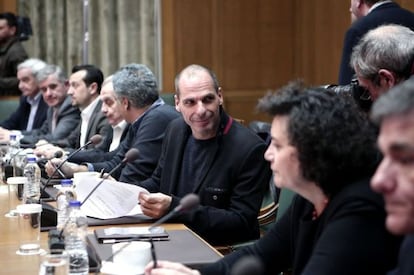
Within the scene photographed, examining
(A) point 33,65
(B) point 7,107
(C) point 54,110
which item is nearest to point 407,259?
(C) point 54,110

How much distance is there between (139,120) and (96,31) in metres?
3.42

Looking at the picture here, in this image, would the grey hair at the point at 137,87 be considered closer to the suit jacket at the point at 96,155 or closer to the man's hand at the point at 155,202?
the suit jacket at the point at 96,155

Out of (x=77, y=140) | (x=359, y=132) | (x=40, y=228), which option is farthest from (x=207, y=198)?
(x=77, y=140)

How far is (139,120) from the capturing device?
4.09 metres

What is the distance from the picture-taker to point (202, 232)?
112 inches

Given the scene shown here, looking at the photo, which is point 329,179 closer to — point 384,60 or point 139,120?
point 384,60

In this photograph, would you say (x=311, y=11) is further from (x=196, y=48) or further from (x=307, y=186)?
(x=307, y=186)

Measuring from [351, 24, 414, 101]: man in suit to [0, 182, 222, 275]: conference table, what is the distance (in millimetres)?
725

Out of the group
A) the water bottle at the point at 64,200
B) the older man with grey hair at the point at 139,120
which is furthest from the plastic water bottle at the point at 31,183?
the older man with grey hair at the point at 139,120

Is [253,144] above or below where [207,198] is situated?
above

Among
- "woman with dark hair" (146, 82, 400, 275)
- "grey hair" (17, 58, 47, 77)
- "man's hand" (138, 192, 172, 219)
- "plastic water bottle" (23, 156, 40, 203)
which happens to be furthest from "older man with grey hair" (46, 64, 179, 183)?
"grey hair" (17, 58, 47, 77)

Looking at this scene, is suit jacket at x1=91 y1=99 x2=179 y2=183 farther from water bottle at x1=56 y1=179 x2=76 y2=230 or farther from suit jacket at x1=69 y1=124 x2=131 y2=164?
water bottle at x1=56 y1=179 x2=76 y2=230

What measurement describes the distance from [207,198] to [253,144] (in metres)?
0.29

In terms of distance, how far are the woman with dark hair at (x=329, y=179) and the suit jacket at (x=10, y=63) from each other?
544 centimetres
